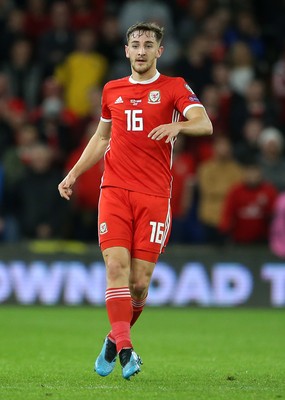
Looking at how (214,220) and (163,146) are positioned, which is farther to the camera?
(214,220)

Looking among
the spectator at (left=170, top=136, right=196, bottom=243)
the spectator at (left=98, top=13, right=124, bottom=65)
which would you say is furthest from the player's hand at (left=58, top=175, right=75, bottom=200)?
the spectator at (left=98, top=13, right=124, bottom=65)

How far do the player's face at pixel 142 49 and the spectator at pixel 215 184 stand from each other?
7577 millimetres

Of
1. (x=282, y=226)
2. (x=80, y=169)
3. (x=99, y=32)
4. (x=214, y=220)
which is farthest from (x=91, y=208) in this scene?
(x=80, y=169)

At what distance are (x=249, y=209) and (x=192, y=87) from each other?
292 cm

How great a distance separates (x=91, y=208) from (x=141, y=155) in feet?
26.3

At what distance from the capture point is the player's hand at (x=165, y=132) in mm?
7660

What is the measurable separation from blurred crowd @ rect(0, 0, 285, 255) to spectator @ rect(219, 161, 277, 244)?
14 millimetres

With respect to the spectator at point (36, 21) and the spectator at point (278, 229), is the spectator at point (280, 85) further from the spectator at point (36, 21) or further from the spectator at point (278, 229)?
the spectator at point (36, 21)

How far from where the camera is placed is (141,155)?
8305 mm

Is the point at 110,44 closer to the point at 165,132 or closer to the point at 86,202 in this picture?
the point at 86,202

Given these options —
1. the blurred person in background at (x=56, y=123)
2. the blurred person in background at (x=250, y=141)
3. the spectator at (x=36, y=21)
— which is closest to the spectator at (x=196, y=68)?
the blurred person in background at (x=250, y=141)

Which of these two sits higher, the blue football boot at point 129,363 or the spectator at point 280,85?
the spectator at point 280,85

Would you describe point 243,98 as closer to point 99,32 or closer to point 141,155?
point 99,32

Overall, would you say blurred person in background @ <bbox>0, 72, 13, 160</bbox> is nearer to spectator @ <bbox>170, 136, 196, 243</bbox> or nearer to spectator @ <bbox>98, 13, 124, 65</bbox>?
spectator @ <bbox>98, 13, 124, 65</bbox>
